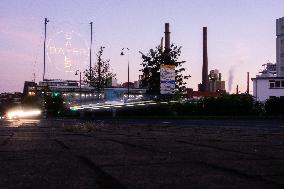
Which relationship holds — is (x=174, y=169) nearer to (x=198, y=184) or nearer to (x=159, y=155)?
(x=198, y=184)

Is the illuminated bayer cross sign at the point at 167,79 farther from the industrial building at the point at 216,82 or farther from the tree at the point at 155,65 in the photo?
the industrial building at the point at 216,82

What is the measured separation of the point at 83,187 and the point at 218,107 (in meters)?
53.8

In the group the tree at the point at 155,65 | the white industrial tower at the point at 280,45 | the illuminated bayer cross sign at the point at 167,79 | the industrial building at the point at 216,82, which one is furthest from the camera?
the industrial building at the point at 216,82

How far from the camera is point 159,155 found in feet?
28.6

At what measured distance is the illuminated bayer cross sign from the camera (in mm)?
41134

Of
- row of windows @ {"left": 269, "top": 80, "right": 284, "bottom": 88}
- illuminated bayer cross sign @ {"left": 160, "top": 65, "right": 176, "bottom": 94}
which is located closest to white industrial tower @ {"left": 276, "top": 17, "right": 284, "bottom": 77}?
row of windows @ {"left": 269, "top": 80, "right": 284, "bottom": 88}

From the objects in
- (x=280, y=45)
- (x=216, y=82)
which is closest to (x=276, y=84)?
(x=280, y=45)

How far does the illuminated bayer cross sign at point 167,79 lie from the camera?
41134mm

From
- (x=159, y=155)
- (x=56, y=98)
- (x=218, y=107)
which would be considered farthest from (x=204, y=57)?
(x=159, y=155)

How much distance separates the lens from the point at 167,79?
42.3 metres

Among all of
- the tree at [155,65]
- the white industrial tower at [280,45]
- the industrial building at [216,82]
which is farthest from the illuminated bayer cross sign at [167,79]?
the industrial building at [216,82]

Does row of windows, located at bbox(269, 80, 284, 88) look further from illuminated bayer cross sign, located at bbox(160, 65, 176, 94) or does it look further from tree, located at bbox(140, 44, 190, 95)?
illuminated bayer cross sign, located at bbox(160, 65, 176, 94)

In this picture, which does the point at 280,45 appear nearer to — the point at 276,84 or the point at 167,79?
the point at 276,84

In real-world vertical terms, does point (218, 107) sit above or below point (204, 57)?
below
